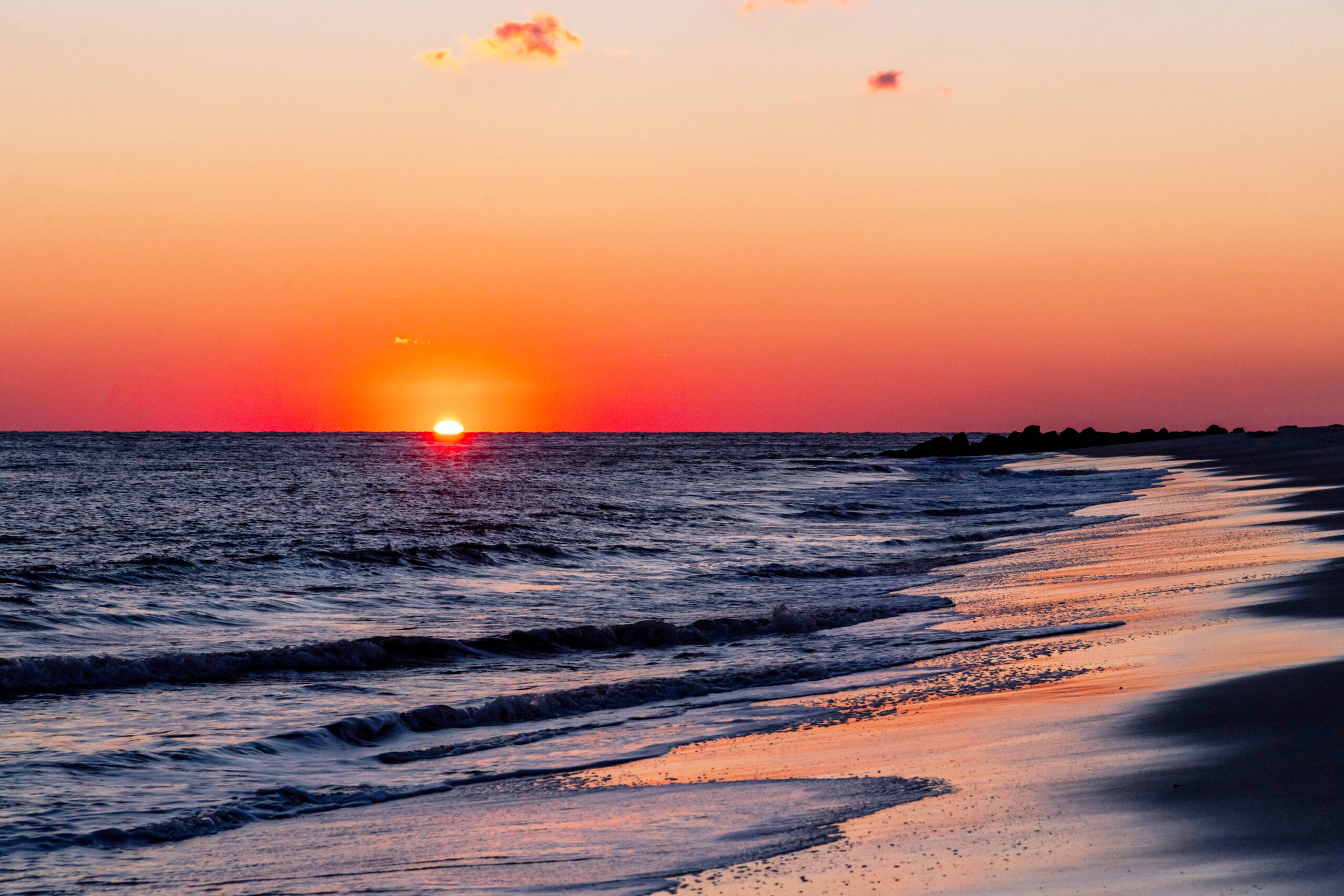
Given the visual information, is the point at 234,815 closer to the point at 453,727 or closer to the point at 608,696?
the point at 453,727

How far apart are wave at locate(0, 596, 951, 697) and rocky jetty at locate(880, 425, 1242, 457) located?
3264 inches

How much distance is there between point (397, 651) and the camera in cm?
1309

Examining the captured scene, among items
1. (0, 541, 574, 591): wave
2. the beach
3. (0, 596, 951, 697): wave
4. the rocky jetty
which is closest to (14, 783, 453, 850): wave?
the beach

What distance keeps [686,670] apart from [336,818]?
5281mm

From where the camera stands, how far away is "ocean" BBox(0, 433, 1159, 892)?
7.83m

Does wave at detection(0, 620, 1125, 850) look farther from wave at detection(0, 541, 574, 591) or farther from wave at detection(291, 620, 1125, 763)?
wave at detection(0, 541, 574, 591)

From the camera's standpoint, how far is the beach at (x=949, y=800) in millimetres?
4738

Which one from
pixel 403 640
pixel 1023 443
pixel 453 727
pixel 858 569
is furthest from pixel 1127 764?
pixel 1023 443

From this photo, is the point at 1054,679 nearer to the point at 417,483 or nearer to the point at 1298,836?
the point at 1298,836

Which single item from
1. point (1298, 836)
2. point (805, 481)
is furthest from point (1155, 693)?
point (805, 481)

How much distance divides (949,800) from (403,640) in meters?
8.92

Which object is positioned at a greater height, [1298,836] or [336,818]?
[1298,836]

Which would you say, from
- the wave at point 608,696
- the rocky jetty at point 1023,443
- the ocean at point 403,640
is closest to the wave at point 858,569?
the ocean at point 403,640

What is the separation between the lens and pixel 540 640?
13.6m
